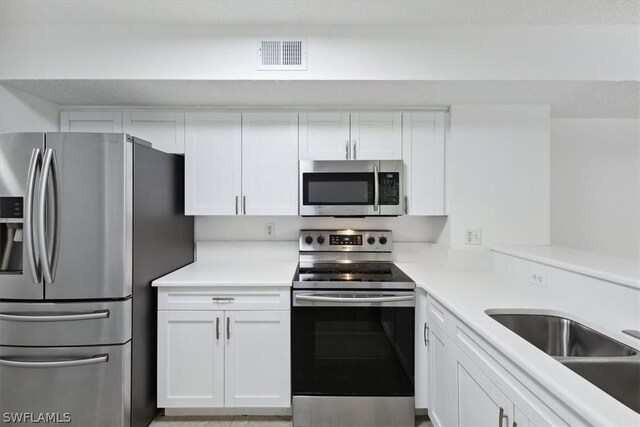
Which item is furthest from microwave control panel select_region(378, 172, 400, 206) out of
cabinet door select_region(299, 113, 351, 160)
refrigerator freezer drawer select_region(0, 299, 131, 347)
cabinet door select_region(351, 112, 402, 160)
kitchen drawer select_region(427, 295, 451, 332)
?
refrigerator freezer drawer select_region(0, 299, 131, 347)

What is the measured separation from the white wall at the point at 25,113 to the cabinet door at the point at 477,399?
288cm

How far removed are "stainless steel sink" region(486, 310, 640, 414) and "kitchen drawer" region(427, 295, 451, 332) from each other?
0.22m

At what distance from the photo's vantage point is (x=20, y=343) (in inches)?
65.0

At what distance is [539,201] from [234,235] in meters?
2.31

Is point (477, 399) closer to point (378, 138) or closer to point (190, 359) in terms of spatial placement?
point (190, 359)

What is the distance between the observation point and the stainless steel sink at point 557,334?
1.29 metres

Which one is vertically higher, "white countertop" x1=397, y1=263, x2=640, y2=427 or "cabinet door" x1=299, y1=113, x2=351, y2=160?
"cabinet door" x1=299, y1=113, x2=351, y2=160

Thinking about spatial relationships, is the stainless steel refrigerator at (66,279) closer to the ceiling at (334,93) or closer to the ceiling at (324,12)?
the ceiling at (334,93)

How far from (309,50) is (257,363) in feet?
6.19

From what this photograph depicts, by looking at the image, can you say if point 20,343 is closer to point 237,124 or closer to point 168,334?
point 168,334

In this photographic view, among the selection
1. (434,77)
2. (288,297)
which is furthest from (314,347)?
(434,77)

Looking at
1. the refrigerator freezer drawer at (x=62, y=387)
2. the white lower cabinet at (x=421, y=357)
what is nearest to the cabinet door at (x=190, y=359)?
the refrigerator freezer drawer at (x=62, y=387)

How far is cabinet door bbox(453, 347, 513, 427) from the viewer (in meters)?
1.06

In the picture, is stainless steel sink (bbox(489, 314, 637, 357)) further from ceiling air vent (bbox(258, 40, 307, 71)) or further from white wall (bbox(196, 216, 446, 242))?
ceiling air vent (bbox(258, 40, 307, 71))
